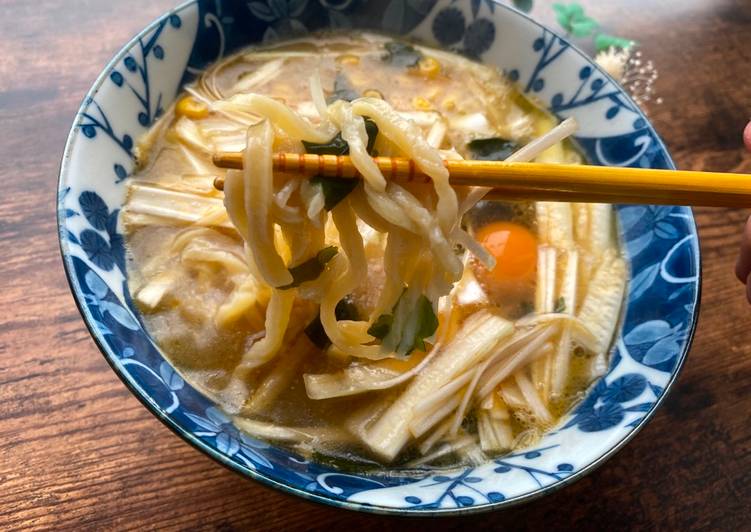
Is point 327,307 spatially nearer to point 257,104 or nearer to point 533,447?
point 257,104

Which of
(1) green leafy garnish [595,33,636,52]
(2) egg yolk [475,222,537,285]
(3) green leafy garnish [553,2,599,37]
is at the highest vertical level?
(3) green leafy garnish [553,2,599,37]

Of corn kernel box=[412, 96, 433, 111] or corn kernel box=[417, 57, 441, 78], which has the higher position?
corn kernel box=[417, 57, 441, 78]

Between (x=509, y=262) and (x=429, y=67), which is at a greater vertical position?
(x=429, y=67)

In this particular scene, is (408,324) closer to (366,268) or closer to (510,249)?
(366,268)

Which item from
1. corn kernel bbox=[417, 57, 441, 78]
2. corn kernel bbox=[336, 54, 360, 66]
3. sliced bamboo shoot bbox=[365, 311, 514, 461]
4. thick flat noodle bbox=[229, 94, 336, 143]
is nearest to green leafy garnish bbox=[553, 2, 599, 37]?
corn kernel bbox=[417, 57, 441, 78]

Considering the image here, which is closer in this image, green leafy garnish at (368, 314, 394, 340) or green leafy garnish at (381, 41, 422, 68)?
green leafy garnish at (368, 314, 394, 340)

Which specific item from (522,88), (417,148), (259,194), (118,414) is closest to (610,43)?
(522,88)

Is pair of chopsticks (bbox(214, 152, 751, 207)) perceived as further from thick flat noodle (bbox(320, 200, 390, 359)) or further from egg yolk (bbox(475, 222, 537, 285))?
egg yolk (bbox(475, 222, 537, 285))

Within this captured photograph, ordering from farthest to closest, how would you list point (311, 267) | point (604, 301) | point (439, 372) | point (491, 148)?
point (491, 148) < point (604, 301) < point (439, 372) < point (311, 267)
